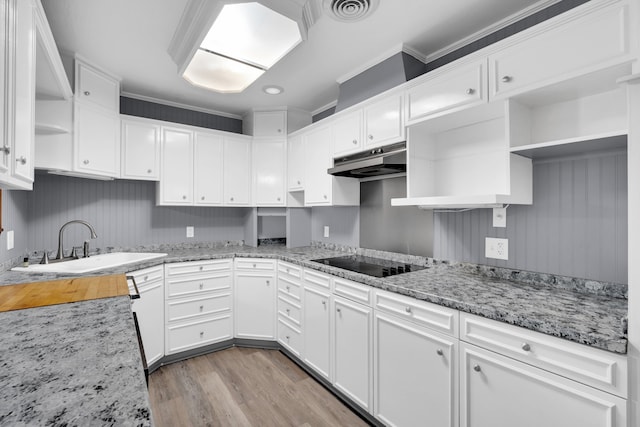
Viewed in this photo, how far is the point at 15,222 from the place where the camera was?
7.25 feet

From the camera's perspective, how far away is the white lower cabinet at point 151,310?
2.38 meters

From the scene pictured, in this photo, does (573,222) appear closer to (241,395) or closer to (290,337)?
(290,337)

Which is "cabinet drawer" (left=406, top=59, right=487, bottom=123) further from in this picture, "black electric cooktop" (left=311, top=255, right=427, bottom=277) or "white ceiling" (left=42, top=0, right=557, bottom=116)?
"black electric cooktop" (left=311, top=255, right=427, bottom=277)

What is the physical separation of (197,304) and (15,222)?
1.45 meters

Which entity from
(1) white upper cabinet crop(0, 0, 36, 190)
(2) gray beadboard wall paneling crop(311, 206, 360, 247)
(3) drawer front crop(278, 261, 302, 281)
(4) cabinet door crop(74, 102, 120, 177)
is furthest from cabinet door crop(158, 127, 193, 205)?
(1) white upper cabinet crop(0, 0, 36, 190)

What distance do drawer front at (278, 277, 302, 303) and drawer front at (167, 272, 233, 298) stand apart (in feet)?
1.71

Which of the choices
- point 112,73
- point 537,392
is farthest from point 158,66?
point 537,392

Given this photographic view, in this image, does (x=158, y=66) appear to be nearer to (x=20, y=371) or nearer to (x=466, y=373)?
(x=20, y=371)

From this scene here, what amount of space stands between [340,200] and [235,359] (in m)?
1.73

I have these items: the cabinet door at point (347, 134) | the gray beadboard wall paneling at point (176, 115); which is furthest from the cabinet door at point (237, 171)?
the cabinet door at point (347, 134)

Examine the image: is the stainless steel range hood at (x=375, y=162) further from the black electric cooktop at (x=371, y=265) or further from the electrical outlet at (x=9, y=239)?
the electrical outlet at (x=9, y=239)

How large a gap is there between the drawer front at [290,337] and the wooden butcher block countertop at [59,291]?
150 cm

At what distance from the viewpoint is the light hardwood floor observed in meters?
1.98

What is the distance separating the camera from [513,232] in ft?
Result: 6.07
